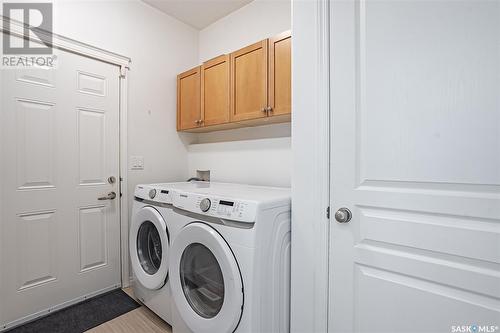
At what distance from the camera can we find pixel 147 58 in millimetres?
2447

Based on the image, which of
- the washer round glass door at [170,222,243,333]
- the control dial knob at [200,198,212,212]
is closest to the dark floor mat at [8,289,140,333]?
the washer round glass door at [170,222,243,333]

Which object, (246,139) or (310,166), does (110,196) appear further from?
(310,166)

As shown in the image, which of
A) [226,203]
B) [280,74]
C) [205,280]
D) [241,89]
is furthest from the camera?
[241,89]

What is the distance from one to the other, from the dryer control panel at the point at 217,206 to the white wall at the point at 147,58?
1098 mm

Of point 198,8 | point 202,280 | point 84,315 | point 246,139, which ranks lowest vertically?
point 84,315

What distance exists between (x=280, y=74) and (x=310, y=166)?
2.74 ft

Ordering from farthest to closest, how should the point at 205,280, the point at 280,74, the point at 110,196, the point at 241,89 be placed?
1. the point at 110,196
2. the point at 241,89
3. the point at 280,74
4. the point at 205,280

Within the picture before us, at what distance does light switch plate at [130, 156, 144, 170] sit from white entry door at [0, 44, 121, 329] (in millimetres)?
135

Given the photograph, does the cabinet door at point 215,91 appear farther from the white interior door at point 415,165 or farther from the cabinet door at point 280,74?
the white interior door at point 415,165

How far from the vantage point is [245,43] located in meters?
2.39

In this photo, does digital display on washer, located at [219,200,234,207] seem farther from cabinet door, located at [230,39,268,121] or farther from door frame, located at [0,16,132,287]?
door frame, located at [0,16,132,287]

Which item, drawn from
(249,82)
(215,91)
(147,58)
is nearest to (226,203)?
(249,82)

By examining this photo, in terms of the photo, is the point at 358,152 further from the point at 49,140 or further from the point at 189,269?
the point at 49,140

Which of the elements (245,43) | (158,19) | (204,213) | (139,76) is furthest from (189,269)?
(158,19)
